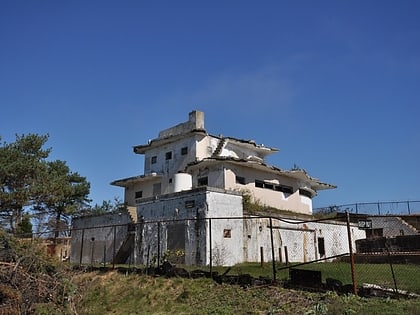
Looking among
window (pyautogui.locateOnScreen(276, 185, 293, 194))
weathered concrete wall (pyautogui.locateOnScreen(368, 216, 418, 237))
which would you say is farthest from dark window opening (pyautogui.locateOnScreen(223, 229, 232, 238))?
weathered concrete wall (pyautogui.locateOnScreen(368, 216, 418, 237))

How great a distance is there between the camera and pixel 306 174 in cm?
→ 3484

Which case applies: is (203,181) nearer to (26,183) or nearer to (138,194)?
(138,194)

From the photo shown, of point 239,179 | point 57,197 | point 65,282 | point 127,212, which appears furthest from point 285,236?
point 57,197

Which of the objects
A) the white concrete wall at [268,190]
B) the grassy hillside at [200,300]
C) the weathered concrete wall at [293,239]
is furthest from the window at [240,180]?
the grassy hillside at [200,300]

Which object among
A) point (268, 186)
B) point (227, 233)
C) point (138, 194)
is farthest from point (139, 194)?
point (227, 233)

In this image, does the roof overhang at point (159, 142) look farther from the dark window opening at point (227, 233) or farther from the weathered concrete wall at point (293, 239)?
the dark window opening at point (227, 233)

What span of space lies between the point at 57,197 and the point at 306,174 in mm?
22127

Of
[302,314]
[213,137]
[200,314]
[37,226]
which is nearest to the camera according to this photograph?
[302,314]

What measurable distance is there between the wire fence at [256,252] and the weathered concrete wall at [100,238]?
0.07 meters

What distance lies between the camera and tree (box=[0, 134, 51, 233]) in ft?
110

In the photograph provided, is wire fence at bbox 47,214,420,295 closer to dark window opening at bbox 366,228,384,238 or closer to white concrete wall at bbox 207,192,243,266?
white concrete wall at bbox 207,192,243,266

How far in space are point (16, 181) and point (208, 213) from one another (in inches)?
859

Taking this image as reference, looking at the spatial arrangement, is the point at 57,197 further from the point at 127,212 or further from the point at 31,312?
the point at 31,312

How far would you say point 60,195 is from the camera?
120 feet
